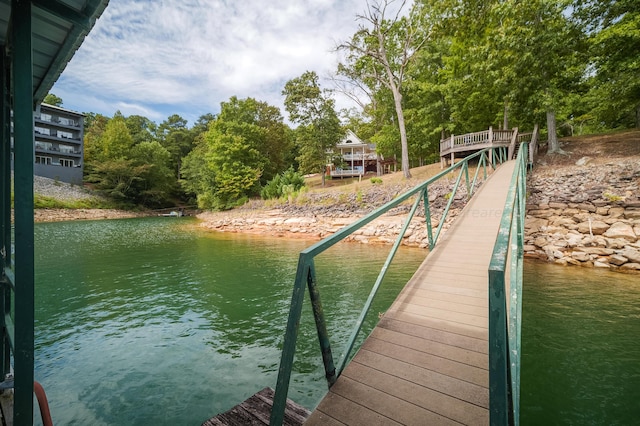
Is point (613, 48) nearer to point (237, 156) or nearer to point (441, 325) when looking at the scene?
point (441, 325)

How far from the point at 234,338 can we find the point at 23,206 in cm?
399

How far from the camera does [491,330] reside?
1204 millimetres

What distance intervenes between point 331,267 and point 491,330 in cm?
824

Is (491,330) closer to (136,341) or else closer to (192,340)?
(192,340)

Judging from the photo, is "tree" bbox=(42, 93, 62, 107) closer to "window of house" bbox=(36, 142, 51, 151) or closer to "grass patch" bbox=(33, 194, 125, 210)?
"window of house" bbox=(36, 142, 51, 151)

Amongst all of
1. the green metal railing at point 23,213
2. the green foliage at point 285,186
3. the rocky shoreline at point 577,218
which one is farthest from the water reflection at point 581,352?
the green foliage at point 285,186

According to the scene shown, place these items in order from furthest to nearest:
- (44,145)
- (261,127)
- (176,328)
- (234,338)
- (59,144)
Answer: (59,144), (44,145), (261,127), (176,328), (234,338)

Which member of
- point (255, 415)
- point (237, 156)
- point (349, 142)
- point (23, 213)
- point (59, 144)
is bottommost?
point (255, 415)

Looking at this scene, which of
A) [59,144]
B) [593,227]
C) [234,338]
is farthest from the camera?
[59,144]

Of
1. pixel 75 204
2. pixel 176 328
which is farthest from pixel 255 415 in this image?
pixel 75 204

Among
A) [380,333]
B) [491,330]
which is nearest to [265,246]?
[380,333]

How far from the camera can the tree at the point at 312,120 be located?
27.0 m

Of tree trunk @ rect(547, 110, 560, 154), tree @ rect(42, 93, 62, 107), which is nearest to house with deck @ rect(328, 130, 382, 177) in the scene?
tree trunk @ rect(547, 110, 560, 154)

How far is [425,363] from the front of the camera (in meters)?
2.29
